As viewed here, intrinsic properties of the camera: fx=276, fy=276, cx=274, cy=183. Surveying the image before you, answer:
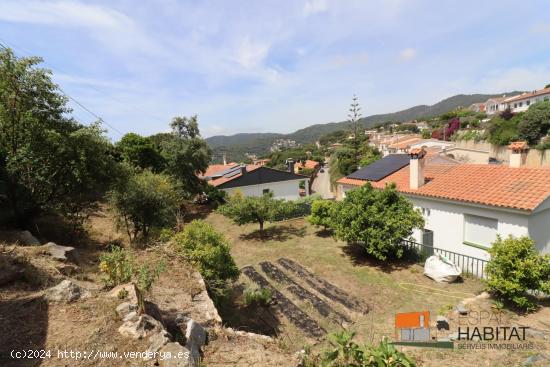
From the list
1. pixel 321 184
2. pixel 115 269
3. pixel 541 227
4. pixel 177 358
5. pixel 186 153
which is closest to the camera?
pixel 177 358

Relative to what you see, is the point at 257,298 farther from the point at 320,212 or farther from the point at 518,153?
the point at 518,153

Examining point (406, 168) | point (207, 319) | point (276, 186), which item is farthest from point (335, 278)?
point (276, 186)

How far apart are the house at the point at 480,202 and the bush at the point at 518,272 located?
2492 mm

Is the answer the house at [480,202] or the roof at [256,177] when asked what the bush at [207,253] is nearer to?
the house at [480,202]

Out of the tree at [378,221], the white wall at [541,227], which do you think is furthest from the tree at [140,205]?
the white wall at [541,227]

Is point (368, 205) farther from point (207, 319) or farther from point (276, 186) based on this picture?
point (276, 186)

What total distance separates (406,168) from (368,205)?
26.4ft

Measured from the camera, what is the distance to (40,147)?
969 centimetres

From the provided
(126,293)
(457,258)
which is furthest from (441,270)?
(126,293)

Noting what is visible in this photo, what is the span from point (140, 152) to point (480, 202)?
1074 inches

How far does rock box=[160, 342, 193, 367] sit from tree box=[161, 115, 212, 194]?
2221 cm

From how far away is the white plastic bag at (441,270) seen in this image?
388 inches

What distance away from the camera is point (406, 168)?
1791 cm

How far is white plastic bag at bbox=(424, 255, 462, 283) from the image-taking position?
9859 mm
